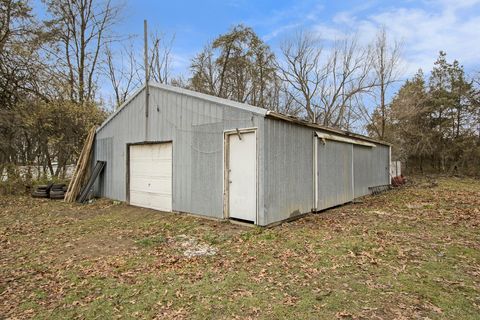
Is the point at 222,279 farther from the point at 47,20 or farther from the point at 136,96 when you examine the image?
the point at 47,20

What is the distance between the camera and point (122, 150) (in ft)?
34.2

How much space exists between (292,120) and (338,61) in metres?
18.0

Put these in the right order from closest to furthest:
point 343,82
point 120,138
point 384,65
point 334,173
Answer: point 334,173
point 120,138
point 384,65
point 343,82

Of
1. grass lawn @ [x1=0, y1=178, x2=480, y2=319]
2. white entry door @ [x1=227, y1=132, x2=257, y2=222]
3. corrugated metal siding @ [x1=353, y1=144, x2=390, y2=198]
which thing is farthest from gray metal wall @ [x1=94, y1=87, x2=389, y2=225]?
corrugated metal siding @ [x1=353, y1=144, x2=390, y2=198]

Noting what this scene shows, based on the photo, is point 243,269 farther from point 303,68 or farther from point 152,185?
point 303,68

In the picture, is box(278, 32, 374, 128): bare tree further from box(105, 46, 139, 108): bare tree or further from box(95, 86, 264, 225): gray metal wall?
box(95, 86, 264, 225): gray metal wall

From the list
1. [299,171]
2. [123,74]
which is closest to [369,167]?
[299,171]

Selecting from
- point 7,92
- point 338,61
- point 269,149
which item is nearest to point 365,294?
point 269,149

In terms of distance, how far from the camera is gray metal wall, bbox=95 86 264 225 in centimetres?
703

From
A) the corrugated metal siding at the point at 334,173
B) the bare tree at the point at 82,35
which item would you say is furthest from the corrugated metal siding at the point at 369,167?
the bare tree at the point at 82,35

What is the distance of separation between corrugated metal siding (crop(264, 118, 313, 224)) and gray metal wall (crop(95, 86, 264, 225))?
21 cm

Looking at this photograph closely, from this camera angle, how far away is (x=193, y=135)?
25.6 feet

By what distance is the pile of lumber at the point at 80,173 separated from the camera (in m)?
10.8

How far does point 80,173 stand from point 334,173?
9219mm
